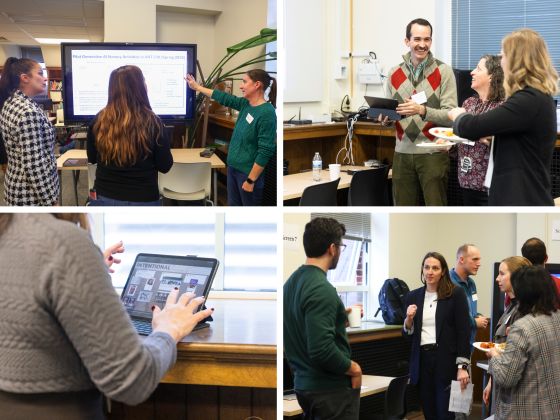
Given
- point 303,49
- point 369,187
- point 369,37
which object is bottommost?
point 369,187

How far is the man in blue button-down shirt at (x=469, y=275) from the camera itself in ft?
3.56

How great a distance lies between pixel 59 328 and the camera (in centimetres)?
83

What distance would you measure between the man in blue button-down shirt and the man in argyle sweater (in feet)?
4.99

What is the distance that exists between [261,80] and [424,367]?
1.96 m

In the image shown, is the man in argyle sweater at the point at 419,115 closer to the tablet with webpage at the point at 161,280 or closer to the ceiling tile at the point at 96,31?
the tablet with webpage at the point at 161,280

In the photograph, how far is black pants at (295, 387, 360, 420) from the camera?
1.11 m

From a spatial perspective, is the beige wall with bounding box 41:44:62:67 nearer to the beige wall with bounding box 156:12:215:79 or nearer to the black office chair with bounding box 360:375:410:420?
the beige wall with bounding box 156:12:215:79

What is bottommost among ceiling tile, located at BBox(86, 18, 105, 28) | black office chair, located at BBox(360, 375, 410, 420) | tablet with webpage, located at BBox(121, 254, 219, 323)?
black office chair, located at BBox(360, 375, 410, 420)

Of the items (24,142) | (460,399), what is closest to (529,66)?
(460,399)

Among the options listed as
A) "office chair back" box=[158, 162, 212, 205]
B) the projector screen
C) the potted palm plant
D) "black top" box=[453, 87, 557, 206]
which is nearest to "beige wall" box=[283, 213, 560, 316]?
"black top" box=[453, 87, 557, 206]

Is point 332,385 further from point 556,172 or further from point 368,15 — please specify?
point 368,15

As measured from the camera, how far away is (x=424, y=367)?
1166mm

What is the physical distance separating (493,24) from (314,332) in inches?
153

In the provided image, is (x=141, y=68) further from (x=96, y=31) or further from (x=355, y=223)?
(x=355, y=223)
